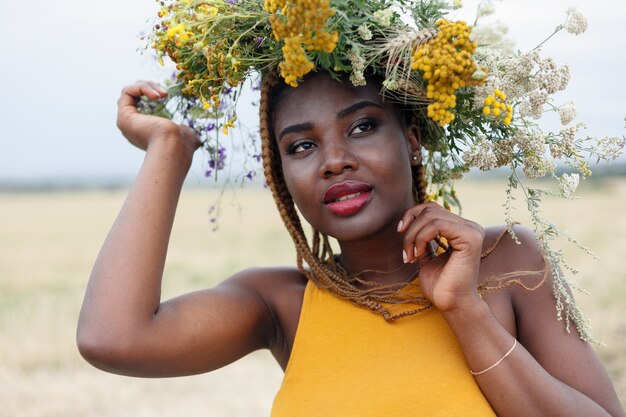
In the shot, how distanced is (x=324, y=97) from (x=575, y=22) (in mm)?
913

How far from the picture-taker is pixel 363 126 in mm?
2977

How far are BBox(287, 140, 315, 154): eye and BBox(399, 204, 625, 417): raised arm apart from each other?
0.46m

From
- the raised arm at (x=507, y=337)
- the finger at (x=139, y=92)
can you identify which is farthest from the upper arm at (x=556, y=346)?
the finger at (x=139, y=92)

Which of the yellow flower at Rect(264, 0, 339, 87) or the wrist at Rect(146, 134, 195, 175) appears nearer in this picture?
the yellow flower at Rect(264, 0, 339, 87)

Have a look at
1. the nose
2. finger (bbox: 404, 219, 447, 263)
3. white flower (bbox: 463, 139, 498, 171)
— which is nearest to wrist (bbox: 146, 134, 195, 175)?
the nose

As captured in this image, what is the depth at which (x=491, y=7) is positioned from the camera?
8.15 ft

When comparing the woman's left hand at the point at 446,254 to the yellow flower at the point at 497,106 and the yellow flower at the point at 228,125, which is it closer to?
the yellow flower at the point at 497,106

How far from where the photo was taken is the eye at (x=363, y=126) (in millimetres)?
2957

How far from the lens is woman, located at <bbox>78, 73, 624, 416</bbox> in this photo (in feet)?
8.92

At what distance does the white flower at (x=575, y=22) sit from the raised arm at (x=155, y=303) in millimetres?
1620

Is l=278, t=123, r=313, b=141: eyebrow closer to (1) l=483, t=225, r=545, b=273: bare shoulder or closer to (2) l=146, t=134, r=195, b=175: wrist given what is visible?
(2) l=146, t=134, r=195, b=175: wrist

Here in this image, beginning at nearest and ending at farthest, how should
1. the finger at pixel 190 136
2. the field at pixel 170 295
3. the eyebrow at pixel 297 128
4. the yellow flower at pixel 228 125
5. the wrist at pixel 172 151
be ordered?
the eyebrow at pixel 297 128, the yellow flower at pixel 228 125, the wrist at pixel 172 151, the finger at pixel 190 136, the field at pixel 170 295

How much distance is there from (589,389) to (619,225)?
18.1m

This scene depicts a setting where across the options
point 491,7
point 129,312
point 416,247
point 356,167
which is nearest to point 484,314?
point 416,247
